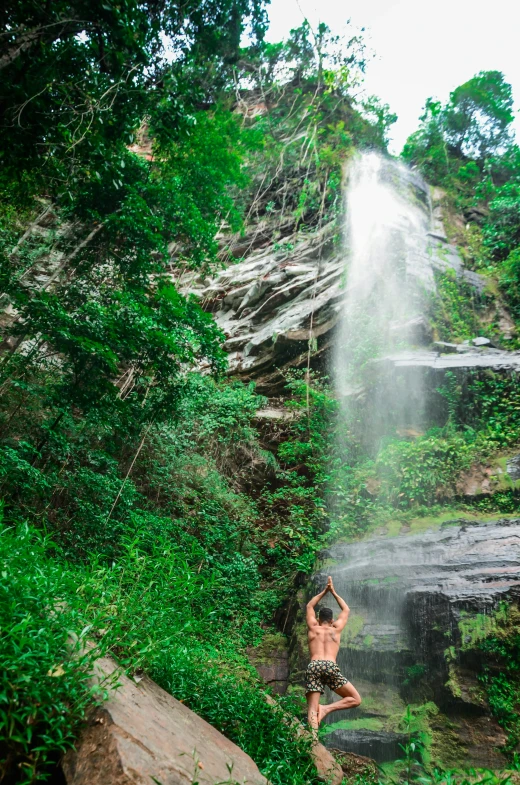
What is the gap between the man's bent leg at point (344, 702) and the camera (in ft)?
14.6

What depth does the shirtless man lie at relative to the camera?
4480 millimetres

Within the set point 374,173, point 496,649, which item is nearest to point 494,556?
point 496,649

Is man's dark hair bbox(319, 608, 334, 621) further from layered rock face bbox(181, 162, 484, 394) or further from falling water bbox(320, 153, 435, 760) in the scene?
layered rock face bbox(181, 162, 484, 394)

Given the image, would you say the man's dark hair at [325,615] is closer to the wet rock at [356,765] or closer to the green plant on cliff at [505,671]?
the wet rock at [356,765]

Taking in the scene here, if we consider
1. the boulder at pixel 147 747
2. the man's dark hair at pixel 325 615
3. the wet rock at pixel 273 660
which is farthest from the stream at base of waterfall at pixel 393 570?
the boulder at pixel 147 747

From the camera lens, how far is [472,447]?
28.9 ft

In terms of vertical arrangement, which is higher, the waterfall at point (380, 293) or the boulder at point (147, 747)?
the waterfall at point (380, 293)

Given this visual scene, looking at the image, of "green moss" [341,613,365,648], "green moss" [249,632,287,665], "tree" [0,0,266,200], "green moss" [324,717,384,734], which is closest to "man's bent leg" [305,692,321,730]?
"green moss" [324,717,384,734]

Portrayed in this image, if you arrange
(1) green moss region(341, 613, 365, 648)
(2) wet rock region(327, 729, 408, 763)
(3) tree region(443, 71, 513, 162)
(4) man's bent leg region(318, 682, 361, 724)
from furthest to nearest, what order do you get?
(3) tree region(443, 71, 513, 162) → (1) green moss region(341, 613, 365, 648) → (2) wet rock region(327, 729, 408, 763) → (4) man's bent leg region(318, 682, 361, 724)

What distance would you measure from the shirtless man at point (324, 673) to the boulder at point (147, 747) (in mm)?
1587

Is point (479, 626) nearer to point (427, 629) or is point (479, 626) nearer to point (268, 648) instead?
point (427, 629)

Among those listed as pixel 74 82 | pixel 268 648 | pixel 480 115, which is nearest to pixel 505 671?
pixel 268 648

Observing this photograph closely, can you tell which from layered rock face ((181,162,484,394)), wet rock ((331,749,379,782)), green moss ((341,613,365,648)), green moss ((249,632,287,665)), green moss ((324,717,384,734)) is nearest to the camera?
wet rock ((331,749,379,782))

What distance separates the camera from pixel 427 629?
225 inches
